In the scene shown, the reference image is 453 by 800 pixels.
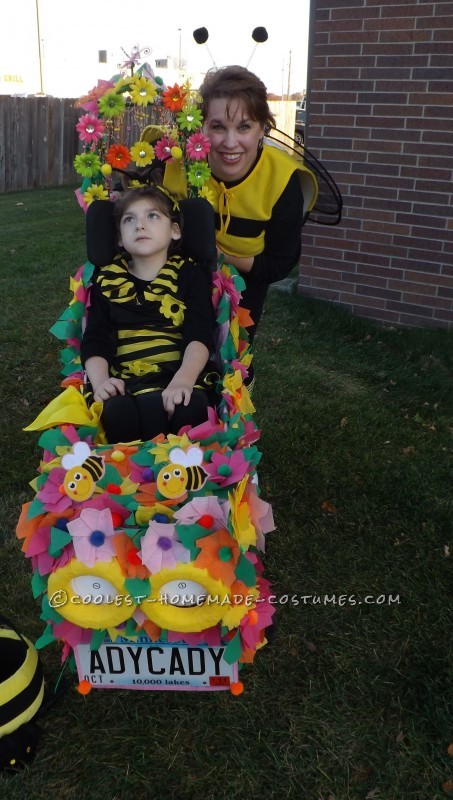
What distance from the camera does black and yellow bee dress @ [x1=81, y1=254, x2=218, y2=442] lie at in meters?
2.75

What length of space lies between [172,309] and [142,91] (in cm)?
100

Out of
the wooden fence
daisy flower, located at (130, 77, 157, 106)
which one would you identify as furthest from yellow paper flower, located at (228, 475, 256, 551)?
the wooden fence

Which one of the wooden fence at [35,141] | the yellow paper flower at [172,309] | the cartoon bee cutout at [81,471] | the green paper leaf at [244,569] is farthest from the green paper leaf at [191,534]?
the wooden fence at [35,141]

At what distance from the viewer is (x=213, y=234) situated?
9.59ft

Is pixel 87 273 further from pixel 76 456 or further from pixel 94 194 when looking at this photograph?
pixel 76 456

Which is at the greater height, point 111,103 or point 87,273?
point 111,103

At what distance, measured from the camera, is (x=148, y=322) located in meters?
2.84

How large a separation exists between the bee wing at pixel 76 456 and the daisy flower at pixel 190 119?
1572mm

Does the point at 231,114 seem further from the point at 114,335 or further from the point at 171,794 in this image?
the point at 171,794

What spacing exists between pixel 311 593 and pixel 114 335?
1.42 m

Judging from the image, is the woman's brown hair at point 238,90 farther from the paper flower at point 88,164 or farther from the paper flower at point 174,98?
the paper flower at point 88,164

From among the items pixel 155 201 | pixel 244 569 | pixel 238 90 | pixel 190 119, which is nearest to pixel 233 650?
pixel 244 569

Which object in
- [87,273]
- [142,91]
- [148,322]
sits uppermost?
[142,91]

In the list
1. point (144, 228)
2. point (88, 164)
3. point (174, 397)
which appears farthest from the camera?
point (88, 164)
